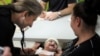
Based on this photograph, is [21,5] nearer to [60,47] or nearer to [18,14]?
[18,14]

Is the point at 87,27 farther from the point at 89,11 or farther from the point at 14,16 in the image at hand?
the point at 14,16

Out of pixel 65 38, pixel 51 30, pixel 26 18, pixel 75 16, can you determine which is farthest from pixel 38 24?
pixel 75 16

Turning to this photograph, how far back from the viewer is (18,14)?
1.93m

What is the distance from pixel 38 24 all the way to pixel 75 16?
1.02 meters

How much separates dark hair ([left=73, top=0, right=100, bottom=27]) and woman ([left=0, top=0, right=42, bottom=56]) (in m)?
0.47

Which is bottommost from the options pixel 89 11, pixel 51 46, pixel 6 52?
pixel 51 46

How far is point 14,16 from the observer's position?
1.91 metres

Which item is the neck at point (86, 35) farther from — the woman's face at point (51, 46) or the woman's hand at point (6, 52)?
the woman's face at point (51, 46)

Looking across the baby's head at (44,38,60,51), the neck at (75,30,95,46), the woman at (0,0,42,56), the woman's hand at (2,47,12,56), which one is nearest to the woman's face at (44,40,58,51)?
the baby's head at (44,38,60,51)

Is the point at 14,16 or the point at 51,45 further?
the point at 51,45

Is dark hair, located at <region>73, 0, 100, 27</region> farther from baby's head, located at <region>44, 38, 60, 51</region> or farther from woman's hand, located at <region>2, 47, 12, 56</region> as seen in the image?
baby's head, located at <region>44, 38, 60, 51</region>

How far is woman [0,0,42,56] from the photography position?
1.83m

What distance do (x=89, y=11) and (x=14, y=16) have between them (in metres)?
0.59

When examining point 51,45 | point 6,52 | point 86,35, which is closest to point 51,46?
point 51,45
